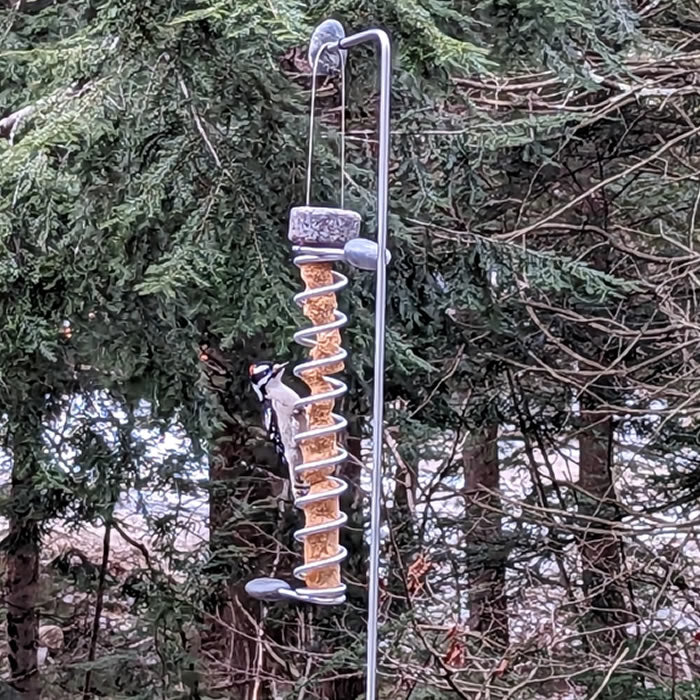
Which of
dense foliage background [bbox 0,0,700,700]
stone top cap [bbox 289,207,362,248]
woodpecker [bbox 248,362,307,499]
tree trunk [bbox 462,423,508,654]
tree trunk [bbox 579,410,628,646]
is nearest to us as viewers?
stone top cap [bbox 289,207,362,248]

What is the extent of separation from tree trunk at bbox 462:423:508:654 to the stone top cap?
4.43ft

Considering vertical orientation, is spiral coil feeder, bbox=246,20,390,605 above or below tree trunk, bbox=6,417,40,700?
above

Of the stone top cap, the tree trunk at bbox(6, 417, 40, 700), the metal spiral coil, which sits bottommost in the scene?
the tree trunk at bbox(6, 417, 40, 700)

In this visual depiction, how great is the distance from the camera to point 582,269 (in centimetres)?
198

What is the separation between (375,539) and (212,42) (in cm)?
69

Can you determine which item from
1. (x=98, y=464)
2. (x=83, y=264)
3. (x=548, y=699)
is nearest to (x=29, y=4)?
(x=83, y=264)

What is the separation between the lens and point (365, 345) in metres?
1.77

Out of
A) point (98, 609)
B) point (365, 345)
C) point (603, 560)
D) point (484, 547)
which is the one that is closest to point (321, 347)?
point (365, 345)

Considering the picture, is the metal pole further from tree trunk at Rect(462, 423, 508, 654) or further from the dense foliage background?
tree trunk at Rect(462, 423, 508, 654)

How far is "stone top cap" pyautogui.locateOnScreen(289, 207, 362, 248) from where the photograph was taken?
99 centimetres

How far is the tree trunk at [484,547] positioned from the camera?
7.63 feet

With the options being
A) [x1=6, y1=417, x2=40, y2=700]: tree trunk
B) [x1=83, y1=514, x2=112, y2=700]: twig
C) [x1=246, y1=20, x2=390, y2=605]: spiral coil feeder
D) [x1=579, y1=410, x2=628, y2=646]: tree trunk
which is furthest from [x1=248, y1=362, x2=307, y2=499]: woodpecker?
[x1=83, y1=514, x2=112, y2=700]: twig

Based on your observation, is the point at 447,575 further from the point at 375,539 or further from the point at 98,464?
the point at 375,539

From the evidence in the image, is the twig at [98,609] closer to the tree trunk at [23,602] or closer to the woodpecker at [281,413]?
the tree trunk at [23,602]
